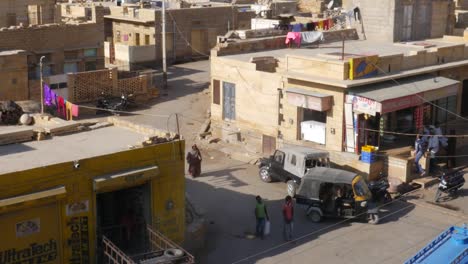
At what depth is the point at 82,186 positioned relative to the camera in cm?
1650

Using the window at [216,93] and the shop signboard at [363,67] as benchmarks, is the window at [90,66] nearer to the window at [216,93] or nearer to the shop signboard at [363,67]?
the window at [216,93]

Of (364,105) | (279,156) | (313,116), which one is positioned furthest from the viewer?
(313,116)

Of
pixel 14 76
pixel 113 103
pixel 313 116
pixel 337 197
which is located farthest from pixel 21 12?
pixel 337 197

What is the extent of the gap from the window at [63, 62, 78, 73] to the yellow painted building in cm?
1847

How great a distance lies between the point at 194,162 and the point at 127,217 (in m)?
8.56

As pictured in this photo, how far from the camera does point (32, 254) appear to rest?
51.8 feet

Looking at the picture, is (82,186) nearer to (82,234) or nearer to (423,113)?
(82,234)

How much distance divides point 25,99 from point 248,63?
11039 mm

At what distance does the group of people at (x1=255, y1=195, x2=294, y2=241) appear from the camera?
2064 cm

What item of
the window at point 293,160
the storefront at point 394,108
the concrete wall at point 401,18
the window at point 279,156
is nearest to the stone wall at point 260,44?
the concrete wall at point 401,18

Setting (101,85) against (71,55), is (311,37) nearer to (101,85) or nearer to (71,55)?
(101,85)

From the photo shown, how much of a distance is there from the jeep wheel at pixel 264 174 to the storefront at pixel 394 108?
10.1 ft

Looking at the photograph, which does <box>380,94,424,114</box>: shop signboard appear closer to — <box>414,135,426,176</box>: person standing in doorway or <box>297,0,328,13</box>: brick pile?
<box>414,135,426,176</box>: person standing in doorway

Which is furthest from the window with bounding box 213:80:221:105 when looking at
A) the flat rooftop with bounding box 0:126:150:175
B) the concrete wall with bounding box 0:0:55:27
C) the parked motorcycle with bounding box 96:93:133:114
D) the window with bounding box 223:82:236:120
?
the concrete wall with bounding box 0:0:55:27
